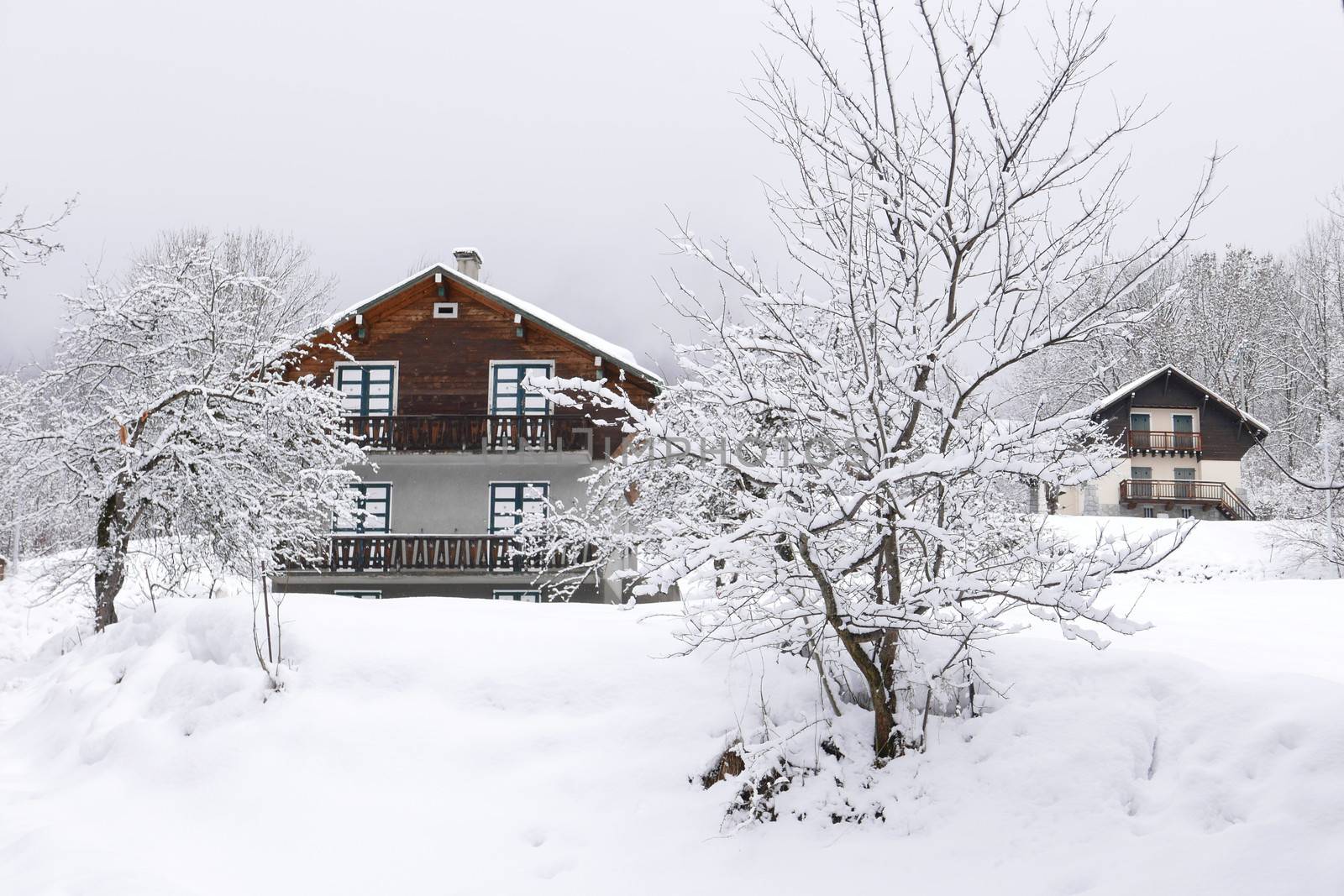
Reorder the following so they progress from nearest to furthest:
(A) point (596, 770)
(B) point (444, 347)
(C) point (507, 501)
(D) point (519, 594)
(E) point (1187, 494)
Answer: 1. (A) point (596, 770)
2. (D) point (519, 594)
3. (C) point (507, 501)
4. (B) point (444, 347)
5. (E) point (1187, 494)

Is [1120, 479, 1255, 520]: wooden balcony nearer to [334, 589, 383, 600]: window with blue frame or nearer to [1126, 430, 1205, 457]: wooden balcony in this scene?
[1126, 430, 1205, 457]: wooden balcony

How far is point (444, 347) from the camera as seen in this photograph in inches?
828

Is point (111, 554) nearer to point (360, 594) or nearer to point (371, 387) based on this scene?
point (360, 594)

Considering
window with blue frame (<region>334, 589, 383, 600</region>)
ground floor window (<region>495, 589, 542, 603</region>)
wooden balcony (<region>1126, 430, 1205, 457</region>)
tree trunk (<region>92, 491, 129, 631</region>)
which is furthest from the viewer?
wooden balcony (<region>1126, 430, 1205, 457</region>)

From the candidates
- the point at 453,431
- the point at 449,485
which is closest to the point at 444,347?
the point at 453,431

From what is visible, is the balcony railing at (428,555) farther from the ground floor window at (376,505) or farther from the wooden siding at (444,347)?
the wooden siding at (444,347)

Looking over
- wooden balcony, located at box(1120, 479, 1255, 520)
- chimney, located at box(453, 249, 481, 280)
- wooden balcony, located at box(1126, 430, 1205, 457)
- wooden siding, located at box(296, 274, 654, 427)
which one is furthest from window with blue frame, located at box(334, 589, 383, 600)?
wooden balcony, located at box(1126, 430, 1205, 457)

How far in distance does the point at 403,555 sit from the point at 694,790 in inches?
546

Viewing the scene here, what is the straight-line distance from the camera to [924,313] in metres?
6.28

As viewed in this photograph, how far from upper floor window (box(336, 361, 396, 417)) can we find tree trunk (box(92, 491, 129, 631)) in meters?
7.27

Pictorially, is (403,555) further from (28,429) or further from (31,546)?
(31,546)

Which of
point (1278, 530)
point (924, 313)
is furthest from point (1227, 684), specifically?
point (1278, 530)

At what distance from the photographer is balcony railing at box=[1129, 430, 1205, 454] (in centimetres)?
3691

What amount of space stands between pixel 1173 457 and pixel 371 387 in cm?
3108
